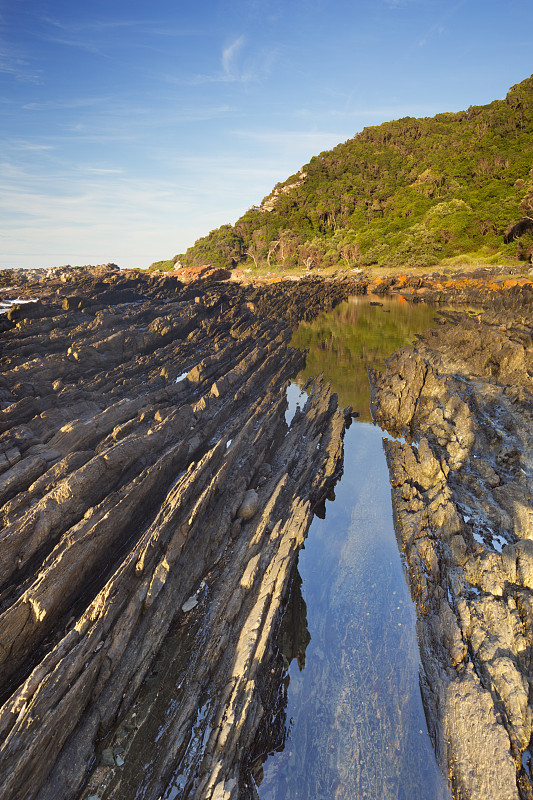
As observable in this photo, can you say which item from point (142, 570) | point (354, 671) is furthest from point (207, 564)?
point (354, 671)

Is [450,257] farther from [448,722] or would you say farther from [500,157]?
[448,722]

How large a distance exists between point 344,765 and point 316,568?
4.49 meters

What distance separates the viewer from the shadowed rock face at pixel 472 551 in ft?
20.0

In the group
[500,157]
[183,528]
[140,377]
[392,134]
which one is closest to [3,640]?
[183,528]

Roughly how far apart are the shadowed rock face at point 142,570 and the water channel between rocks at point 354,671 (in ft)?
2.54

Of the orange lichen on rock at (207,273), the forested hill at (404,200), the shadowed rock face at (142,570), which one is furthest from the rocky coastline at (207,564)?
the orange lichen on rock at (207,273)

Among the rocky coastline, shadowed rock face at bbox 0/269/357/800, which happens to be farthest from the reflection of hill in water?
shadowed rock face at bbox 0/269/357/800

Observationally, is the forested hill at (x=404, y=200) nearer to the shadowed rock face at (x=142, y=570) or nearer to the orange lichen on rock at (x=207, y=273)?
the orange lichen on rock at (x=207, y=273)

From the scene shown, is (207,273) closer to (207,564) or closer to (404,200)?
(404,200)

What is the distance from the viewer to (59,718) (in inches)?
237

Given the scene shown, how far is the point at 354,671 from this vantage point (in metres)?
7.80

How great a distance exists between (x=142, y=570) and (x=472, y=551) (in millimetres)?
8048

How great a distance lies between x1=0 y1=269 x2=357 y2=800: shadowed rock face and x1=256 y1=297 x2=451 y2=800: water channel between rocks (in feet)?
2.54

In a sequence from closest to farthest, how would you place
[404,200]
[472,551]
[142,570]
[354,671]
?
[354,671], [142,570], [472,551], [404,200]
